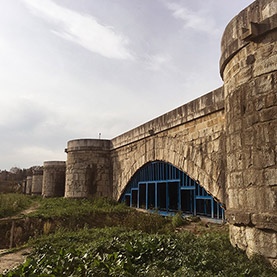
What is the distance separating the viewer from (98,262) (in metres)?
3.36

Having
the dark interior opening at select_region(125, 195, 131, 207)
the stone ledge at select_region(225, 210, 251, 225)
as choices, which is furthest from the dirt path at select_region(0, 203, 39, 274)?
the dark interior opening at select_region(125, 195, 131, 207)

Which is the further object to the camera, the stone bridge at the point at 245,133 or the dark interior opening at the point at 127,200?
the dark interior opening at the point at 127,200

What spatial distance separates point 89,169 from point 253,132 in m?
9.67

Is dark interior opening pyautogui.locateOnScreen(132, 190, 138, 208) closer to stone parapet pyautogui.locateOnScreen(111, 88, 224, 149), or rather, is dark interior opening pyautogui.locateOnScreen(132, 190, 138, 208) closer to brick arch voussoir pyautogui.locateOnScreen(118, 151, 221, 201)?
brick arch voussoir pyautogui.locateOnScreen(118, 151, 221, 201)

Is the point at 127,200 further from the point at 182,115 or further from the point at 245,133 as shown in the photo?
the point at 245,133

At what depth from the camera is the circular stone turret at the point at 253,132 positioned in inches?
141

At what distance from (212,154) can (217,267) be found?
107 inches

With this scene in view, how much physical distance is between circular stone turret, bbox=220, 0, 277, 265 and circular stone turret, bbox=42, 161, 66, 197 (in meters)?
14.2

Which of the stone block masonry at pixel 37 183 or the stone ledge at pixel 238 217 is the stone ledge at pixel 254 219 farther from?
the stone block masonry at pixel 37 183

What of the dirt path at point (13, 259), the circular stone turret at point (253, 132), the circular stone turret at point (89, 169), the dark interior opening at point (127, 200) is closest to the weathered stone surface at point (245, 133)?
the circular stone turret at point (253, 132)

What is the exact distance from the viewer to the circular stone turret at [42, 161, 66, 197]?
1681 cm

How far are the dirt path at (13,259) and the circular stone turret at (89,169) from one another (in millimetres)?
7110

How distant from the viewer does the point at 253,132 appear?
386 cm

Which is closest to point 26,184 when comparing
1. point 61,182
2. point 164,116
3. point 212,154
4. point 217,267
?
point 61,182
